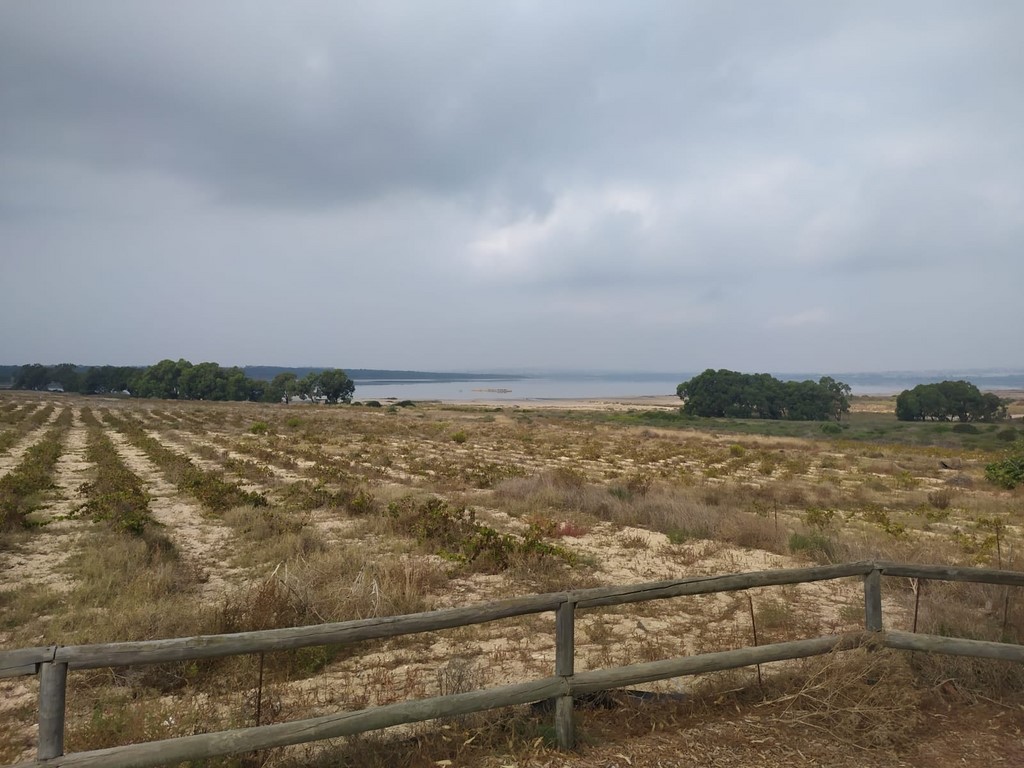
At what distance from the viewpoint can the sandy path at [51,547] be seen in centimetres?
834

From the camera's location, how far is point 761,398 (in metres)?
82.8

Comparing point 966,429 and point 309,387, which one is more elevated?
point 309,387

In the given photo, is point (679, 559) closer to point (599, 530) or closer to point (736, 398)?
point (599, 530)

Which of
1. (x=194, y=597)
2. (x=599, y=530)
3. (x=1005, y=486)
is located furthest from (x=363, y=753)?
(x=1005, y=486)

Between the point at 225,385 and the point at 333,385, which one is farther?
the point at 333,385

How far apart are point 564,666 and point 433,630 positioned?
3.15 feet

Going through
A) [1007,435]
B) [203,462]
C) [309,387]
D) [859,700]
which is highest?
[309,387]

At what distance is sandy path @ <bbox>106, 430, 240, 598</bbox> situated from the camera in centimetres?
868

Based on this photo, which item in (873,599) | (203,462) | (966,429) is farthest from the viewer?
(966,429)

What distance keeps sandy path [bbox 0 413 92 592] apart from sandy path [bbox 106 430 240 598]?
1.45 meters

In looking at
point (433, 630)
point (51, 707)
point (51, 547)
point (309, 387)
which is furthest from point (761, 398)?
point (51, 707)

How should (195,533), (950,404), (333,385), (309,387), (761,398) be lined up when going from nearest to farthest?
(195,533) → (950,404) → (761,398) → (333,385) → (309,387)

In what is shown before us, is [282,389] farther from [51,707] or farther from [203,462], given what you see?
[51,707]

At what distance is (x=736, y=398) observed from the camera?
83812mm
